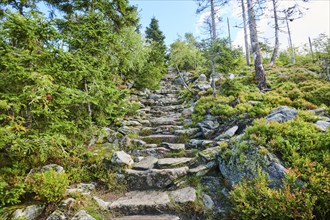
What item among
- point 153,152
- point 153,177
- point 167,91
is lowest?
point 153,177

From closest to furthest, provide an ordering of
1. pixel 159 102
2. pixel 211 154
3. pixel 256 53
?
pixel 211 154 → pixel 256 53 → pixel 159 102

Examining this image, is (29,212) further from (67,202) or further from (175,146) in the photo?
(175,146)

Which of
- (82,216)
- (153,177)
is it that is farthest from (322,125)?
(82,216)

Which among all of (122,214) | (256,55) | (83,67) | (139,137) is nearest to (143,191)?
(122,214)

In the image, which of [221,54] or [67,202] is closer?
[67,202]

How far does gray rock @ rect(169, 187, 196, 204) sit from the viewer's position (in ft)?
15.0

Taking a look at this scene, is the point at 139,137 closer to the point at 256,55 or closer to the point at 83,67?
the point at 83,67

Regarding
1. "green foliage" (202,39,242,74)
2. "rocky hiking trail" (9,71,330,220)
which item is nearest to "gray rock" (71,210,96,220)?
"rocky hiking trail" (9,71,330,220)

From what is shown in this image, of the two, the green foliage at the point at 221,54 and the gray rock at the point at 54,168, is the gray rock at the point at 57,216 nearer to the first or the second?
the gray rock at the point at 54,168

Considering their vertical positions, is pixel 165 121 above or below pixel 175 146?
above

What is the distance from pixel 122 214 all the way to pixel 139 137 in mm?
3686

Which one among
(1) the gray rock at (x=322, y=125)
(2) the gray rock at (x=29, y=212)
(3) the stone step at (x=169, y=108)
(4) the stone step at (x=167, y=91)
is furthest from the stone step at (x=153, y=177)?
(4) the stone step at (x=167, y=91)

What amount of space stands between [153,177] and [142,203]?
2.89 feet

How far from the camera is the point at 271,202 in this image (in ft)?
11.4
